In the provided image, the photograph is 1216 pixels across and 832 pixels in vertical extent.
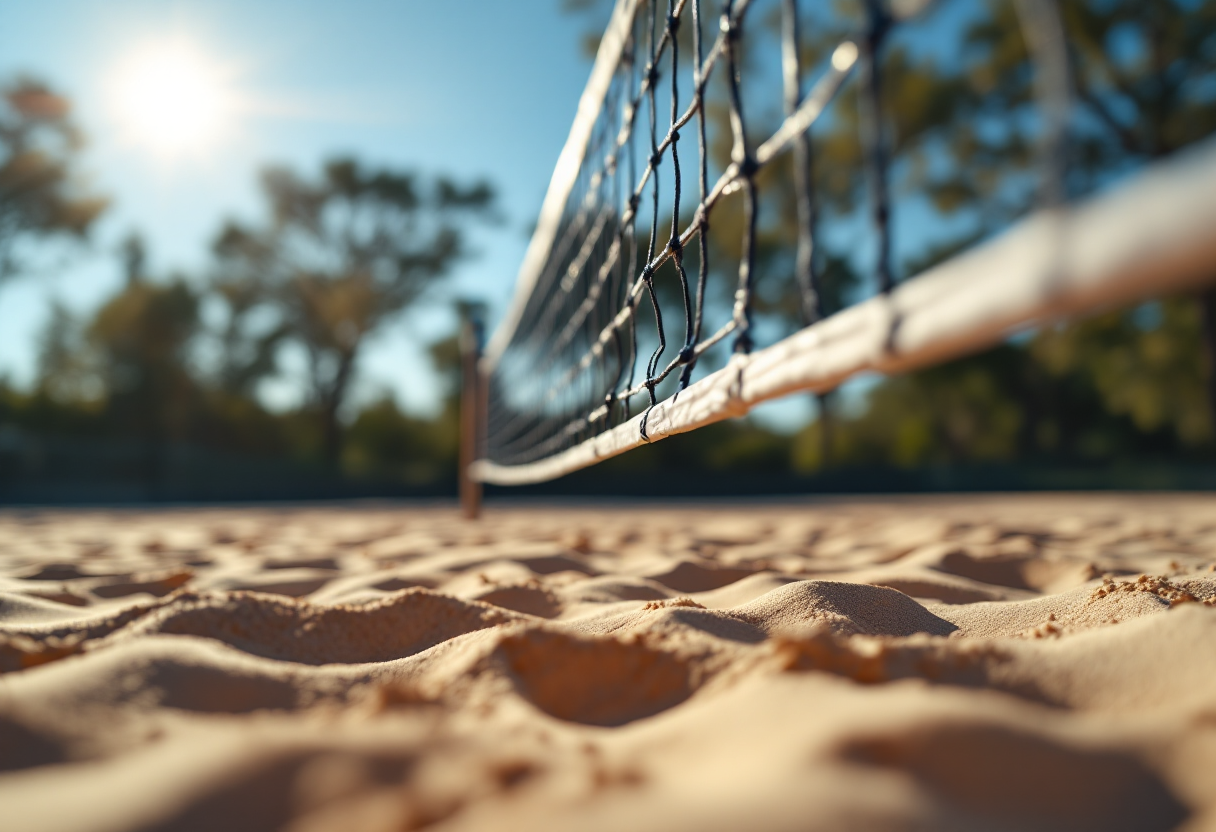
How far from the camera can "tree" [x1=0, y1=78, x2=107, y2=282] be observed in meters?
16.4

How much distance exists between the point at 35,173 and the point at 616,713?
20.6m

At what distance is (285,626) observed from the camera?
1.31m

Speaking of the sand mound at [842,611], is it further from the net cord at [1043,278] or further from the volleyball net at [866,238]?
the net cord at [1043,278]

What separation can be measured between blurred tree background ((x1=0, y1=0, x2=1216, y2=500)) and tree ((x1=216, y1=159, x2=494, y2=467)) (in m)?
0.06

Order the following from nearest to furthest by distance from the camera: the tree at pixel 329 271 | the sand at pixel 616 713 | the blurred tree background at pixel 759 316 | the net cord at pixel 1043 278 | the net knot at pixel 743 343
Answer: the net cord at pixel 1043 278, the sand at pixel 616 713, the net knot at pixel 743 343, the blurred tree background at pixel 759 316, the tree at pixel 329 271

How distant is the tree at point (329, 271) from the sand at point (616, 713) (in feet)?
63.9

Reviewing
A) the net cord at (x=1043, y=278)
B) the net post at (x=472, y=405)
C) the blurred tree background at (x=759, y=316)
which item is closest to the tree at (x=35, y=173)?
the blurred tree background at (x=759, y=316)

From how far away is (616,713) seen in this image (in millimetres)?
941

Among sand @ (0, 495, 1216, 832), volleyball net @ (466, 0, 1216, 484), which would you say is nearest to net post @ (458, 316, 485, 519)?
volleyball net @ (466, 0, 1216, 484)

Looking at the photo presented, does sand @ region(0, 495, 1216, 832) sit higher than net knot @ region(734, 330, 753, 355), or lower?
lower

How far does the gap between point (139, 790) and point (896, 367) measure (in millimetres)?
791

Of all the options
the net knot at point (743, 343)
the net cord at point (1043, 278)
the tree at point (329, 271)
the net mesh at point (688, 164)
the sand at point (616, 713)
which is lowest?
the sand at point (616, 713)

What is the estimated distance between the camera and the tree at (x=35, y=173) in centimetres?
1644

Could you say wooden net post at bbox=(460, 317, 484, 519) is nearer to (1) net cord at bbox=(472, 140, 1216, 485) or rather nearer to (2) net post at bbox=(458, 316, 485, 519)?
(2) net post at bbox=(458, 316, 485, 519)
